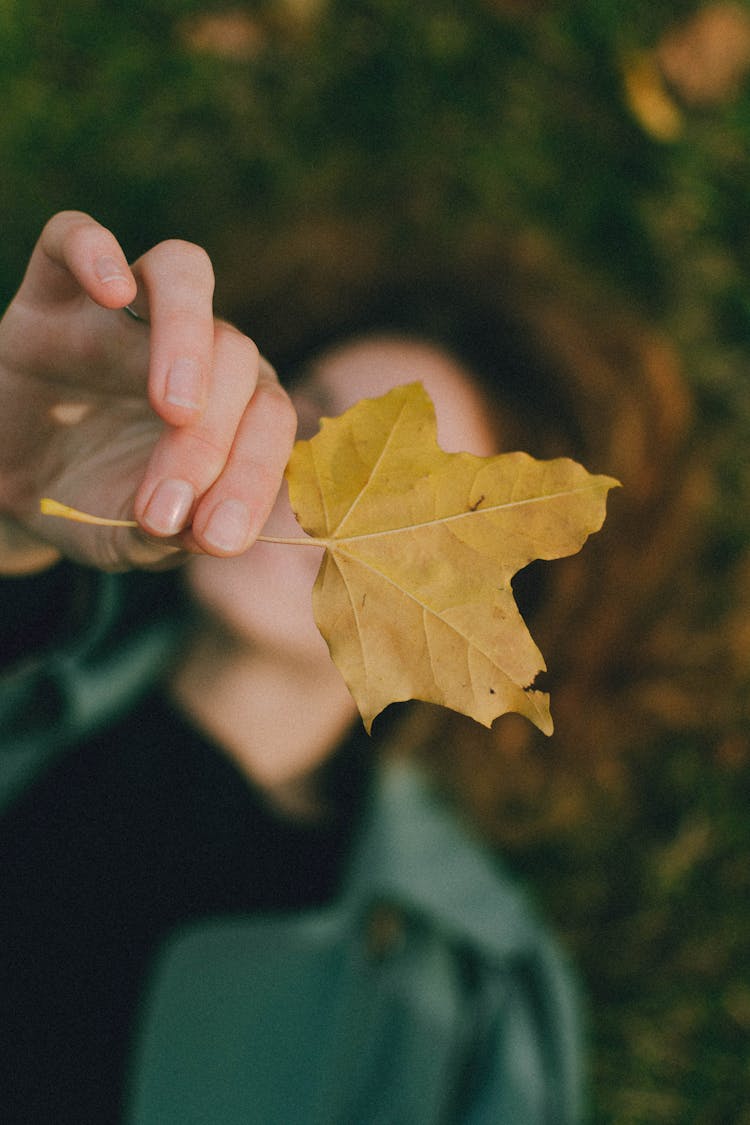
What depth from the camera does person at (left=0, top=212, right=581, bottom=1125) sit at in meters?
1.49

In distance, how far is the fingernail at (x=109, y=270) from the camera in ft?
1.80

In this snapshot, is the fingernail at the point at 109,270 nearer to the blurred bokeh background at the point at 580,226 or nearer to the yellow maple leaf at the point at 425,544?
the yellow maple leaf at the point at 425,544

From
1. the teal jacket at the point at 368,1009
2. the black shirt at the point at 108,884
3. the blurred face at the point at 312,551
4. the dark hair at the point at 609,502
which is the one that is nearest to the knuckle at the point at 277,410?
the blurred face at the point at 312,551

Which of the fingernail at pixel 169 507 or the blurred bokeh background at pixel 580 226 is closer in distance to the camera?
the fingernail at pixel 169 507

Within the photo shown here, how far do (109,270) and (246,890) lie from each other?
4.44ft

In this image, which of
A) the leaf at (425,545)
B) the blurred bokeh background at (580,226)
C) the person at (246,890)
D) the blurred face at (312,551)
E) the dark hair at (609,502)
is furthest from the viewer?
the blurred bokeh background at (580,226)

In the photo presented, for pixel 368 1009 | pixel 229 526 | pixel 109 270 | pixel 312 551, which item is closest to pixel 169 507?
pixel 229 526

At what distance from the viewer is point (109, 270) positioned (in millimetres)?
550

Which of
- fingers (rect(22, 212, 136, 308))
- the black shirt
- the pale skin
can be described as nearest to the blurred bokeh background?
the black shirt

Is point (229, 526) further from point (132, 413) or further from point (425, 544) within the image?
point (132, 413)

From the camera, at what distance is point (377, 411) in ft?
1.80

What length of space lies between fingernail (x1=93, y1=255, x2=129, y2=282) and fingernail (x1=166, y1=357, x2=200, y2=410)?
0.07 meters

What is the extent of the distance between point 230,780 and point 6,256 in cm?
116

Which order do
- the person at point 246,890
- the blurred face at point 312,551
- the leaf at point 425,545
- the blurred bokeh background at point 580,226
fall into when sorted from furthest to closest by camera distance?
1. the blurred bokeh background at point 580,226
2. the person at point 246,890
3. the blurred face at point 312,551
4. the leaf at point 425,545
